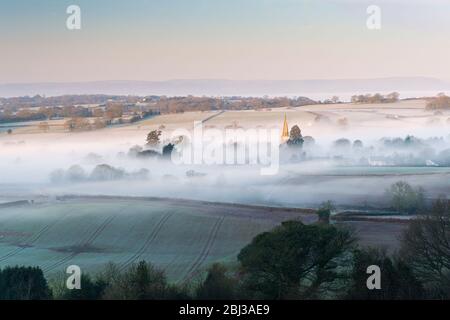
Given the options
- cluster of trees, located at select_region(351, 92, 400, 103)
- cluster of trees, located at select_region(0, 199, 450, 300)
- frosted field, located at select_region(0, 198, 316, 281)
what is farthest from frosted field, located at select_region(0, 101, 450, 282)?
cluster of trees, located at select_region(0, 199, 450, 300)

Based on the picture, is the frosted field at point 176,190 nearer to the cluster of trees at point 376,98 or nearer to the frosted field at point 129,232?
the frosted field at point 129,232

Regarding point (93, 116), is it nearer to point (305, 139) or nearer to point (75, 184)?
point (75, 184)

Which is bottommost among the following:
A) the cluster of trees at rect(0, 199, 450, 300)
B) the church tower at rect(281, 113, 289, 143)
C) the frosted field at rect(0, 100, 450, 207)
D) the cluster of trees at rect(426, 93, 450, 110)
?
the cluster of trees at rect(0, 199, 450, 300)

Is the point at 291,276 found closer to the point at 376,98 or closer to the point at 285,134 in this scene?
the point at 285,134

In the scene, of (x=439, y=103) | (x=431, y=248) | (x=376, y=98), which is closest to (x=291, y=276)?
(x=431, y=248)

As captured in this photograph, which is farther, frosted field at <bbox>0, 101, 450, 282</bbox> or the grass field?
frosted field at <bbox>0, 101, 450, 282</bbox>

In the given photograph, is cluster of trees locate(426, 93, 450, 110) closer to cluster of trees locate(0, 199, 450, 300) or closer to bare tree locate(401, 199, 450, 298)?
bare tree locate(401, 199, 450, 298)

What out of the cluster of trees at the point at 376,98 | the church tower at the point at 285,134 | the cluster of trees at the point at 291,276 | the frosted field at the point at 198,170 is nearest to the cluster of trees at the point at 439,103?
the cluster of trees at the point at 376,98
